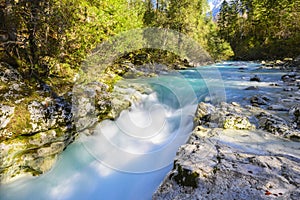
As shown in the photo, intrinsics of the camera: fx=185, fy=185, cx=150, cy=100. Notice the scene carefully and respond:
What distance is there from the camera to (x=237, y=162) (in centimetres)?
300

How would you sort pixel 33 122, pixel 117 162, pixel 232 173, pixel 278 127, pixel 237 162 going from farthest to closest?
pixel 117 162
pixel 278 127
pixel 33 122
pixel 237 162
pixel 232 173

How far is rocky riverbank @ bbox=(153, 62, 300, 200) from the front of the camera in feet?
7.98

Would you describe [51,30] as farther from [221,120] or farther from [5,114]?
[221,120]

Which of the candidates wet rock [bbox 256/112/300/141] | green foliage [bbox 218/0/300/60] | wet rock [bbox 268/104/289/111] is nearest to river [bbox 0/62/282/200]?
wet rock [bbox 256/112/300/141]

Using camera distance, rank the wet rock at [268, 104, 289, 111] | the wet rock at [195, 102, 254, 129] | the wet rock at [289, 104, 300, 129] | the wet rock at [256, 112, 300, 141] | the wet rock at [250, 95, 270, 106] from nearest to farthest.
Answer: the wet rock at [256, 112, 300, 141] < the wet rock at [195, 102, 254, 129] < the wet rock at [289, 104, 300, 129] < the wet rock at [268, 104, 289, 111] < the wet rock at [250, 95, 270, 106]

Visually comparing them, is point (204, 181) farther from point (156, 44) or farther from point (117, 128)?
point (156, 44)

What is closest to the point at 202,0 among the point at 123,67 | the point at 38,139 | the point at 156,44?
the point at 156,44

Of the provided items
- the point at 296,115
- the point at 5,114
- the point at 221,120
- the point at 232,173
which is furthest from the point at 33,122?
the point at 296,115

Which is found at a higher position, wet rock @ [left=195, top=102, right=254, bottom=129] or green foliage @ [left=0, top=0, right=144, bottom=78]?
green foliage @ [left=0, top=0, right=144, bottom=78]

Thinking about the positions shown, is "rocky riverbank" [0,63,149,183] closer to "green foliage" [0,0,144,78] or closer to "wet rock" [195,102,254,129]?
"green foliage" [0,0,144,78]

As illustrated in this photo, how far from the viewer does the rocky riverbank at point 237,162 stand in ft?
7.98

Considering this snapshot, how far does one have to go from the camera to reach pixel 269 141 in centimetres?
400

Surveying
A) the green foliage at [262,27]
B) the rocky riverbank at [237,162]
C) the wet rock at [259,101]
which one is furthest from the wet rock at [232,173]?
the green foliage at [262,27]

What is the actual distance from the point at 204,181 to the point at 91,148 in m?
3.33
